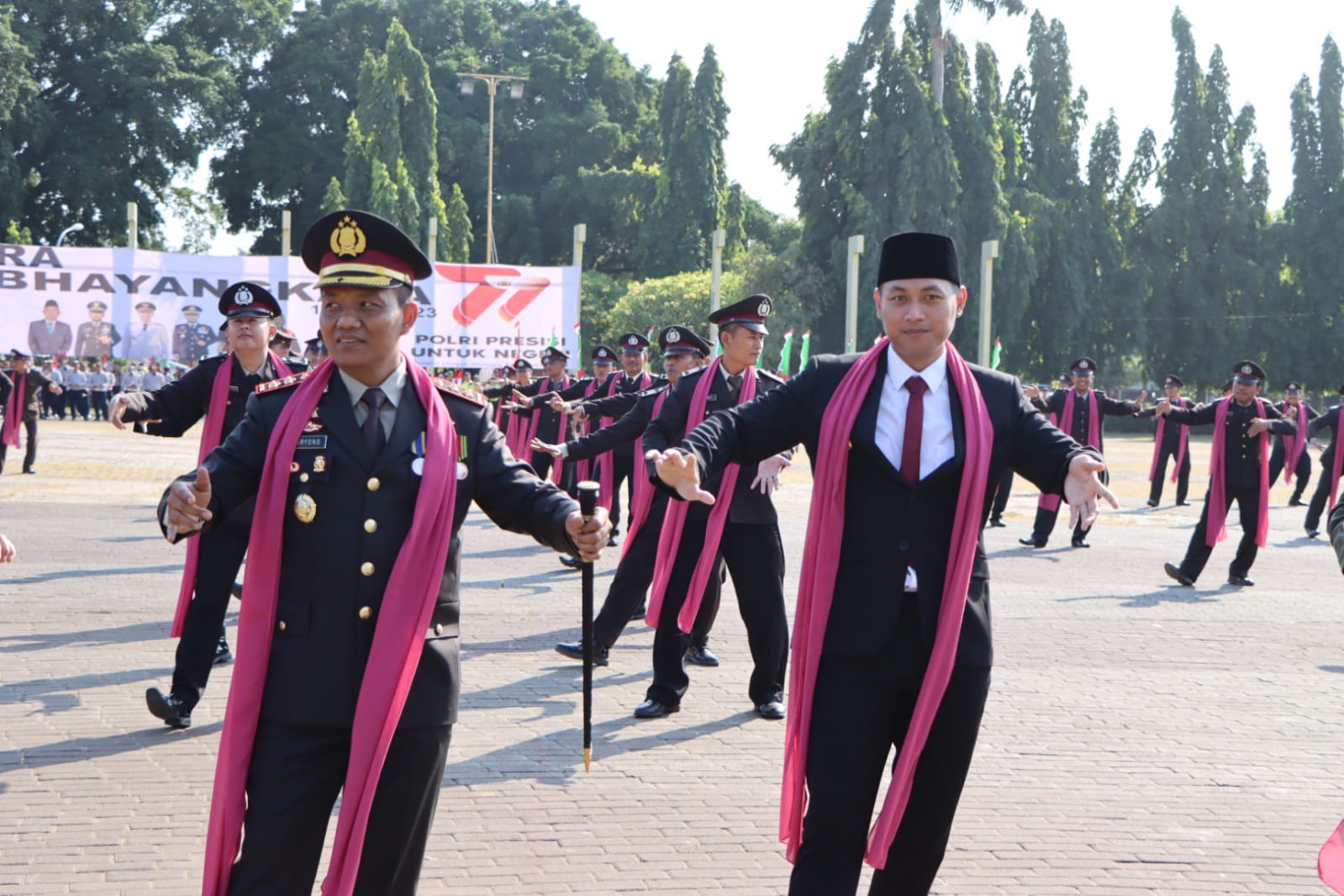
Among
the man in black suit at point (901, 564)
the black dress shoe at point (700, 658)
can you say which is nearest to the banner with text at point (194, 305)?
the black dress shoe at point (700, 658)

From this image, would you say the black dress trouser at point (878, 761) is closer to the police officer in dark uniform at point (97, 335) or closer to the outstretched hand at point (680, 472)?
the outstretched hand at point (680, 472)

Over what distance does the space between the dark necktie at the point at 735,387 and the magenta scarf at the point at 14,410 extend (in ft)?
54.0

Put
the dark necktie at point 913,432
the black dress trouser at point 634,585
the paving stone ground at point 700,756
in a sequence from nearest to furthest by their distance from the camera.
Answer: the dark necktie at point 913,432, the paving stone ground at point 700,756, the black dress trouser at point 634,585

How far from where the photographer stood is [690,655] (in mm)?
8828

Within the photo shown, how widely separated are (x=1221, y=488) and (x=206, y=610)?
1008cm

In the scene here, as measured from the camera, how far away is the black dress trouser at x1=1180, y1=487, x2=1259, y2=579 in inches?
511

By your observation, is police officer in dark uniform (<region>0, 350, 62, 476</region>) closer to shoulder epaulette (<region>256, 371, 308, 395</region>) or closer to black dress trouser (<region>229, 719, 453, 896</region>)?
shoulder epaulette (<region>256, 371, 308, 395</region>)

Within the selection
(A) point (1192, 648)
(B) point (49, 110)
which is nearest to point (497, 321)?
(A) point (1192, 648)

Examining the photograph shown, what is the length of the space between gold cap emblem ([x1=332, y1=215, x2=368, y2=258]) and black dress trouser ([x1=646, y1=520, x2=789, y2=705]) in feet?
13.2

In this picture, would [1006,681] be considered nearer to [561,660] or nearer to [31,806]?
[561,660]

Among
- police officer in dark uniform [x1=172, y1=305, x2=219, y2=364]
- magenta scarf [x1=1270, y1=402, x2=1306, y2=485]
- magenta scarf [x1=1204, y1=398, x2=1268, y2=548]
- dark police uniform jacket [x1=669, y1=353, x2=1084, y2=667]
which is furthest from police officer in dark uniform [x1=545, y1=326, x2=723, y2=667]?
police officer in dark uniform [x1=172, y1=305, x2=219, y2=364]

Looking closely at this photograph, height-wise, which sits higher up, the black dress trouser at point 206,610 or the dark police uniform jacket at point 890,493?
the dark police uniform jacket at point 890,493

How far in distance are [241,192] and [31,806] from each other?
64.0 metres

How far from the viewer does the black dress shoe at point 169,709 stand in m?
6.62
